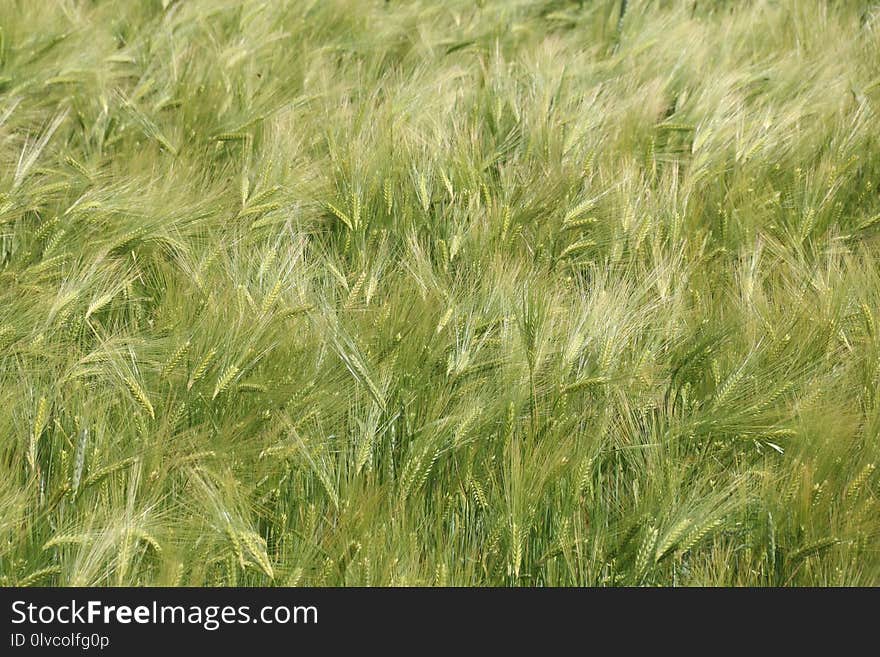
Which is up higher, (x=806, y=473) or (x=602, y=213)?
(x=602, y=213)

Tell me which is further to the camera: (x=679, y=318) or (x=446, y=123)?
(x=446, y=123)

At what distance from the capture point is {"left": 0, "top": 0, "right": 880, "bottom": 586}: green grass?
1.37 m

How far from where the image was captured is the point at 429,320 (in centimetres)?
160

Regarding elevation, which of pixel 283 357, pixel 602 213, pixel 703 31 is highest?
pixel 703 31

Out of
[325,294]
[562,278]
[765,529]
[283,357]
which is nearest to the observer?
[765,529]

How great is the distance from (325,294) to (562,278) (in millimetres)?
450

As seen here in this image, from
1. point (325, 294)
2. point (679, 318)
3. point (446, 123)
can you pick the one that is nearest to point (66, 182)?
point (325, 294)

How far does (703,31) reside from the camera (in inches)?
114

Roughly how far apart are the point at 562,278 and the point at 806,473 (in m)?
0.63

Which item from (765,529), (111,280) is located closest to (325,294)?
(111,280)

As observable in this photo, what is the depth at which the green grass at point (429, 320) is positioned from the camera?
137cm

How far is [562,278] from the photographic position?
1872 mm

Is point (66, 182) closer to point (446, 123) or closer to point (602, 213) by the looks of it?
point (446, 123)
